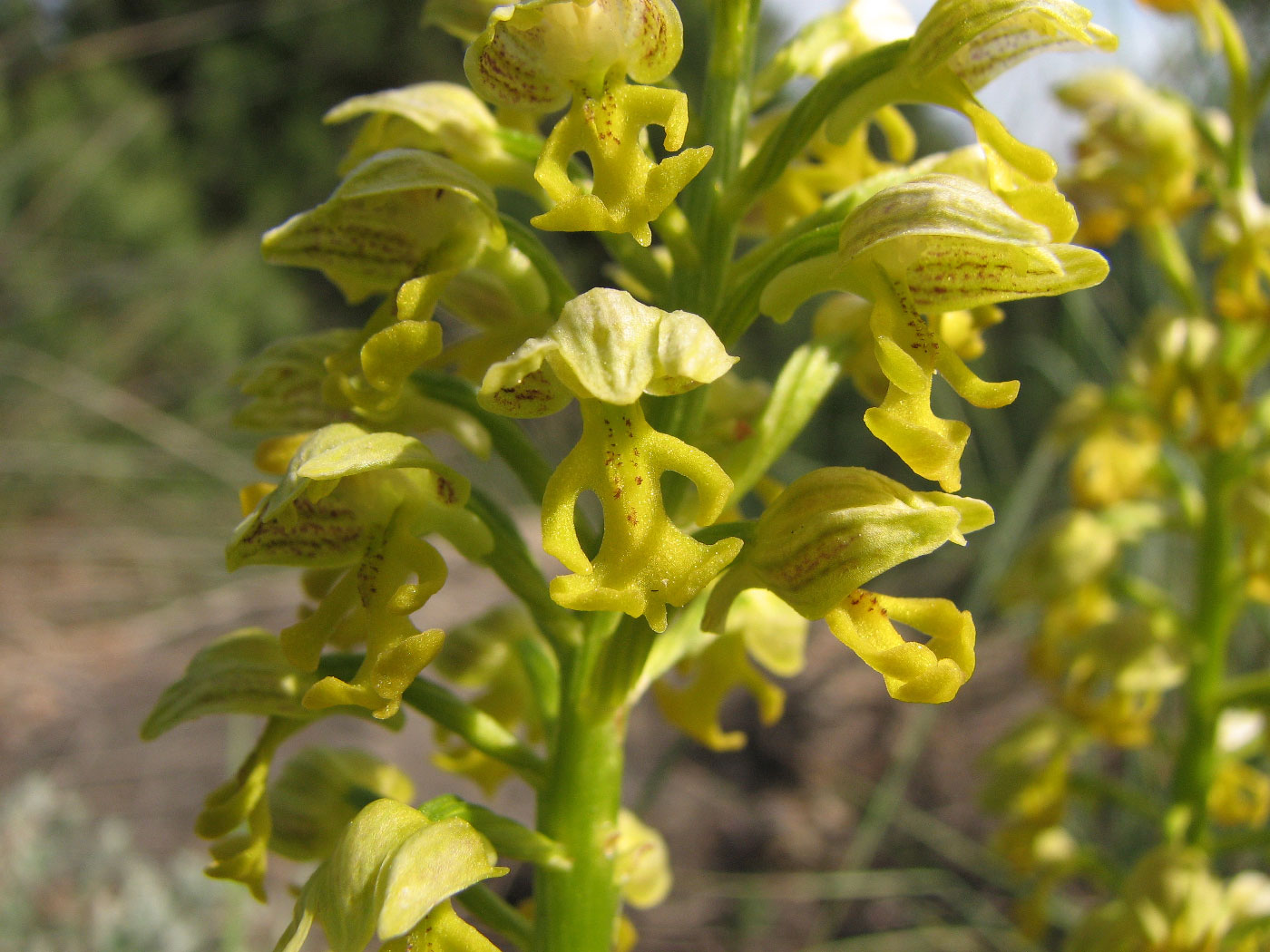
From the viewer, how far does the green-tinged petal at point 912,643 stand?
94 centimetres

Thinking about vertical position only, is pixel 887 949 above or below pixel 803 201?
below

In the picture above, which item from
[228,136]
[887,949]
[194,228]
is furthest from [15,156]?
[887,949]

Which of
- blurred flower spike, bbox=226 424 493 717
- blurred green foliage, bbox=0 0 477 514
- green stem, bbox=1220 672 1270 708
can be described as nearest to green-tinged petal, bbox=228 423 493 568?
blurred flower spike, bbox=226 424 493 717

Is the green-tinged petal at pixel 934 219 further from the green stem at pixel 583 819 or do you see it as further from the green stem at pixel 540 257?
the green stem at pixel 583 819

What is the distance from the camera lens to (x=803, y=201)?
4.36 feet

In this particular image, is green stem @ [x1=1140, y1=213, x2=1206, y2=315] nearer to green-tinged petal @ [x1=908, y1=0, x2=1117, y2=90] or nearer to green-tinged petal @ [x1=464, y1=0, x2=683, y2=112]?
green-tinged petal @ [x1=908, y1=0, x2=1117, y2=90]

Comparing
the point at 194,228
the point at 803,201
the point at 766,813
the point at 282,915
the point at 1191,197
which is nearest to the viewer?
the point at 803,201

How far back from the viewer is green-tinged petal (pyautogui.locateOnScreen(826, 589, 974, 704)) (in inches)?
37.2

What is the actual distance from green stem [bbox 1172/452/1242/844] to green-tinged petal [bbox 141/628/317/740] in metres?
2.03

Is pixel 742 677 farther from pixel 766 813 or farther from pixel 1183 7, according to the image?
pixel 766 813

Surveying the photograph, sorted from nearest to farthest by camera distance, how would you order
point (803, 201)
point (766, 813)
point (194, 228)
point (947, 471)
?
point (947, 471)
point (803, 201)
point (766, 813)
point (194, 228)

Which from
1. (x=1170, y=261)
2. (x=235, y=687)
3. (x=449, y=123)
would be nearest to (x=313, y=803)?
(x=235, y=687)

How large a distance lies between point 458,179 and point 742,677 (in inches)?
30.6

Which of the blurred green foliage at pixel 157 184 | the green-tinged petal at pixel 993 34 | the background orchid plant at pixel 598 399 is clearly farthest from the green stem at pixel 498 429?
the blurred green foliage at pixel 157 184
